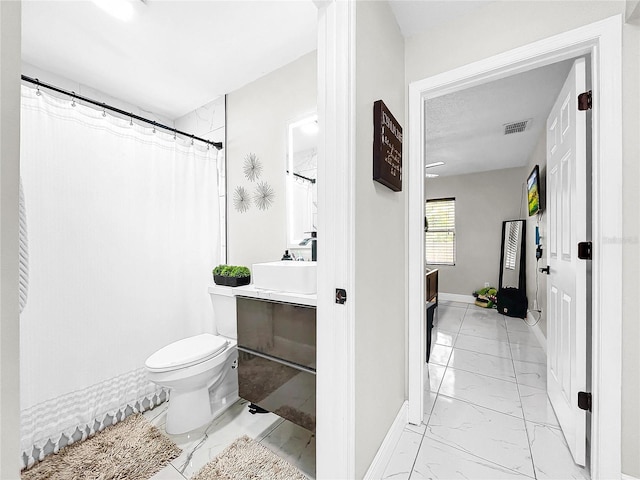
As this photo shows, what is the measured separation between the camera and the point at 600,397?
4.28 ft

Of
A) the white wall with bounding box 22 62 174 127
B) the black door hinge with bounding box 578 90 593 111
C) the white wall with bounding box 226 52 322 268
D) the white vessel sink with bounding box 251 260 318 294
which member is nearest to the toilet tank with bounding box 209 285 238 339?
the white vessel sink with bounding box 251 260 318 294

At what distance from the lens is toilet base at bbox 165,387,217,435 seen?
5.70ft

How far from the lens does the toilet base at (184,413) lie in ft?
5.70

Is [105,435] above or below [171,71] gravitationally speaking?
below

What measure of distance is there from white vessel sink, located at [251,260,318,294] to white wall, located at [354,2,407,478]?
30cm

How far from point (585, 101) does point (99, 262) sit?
2831 millimetres

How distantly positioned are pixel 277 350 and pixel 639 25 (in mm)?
2214

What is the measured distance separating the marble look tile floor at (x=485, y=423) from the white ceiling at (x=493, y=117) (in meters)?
2.37

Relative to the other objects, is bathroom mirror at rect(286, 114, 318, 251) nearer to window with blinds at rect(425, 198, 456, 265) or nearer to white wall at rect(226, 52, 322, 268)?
white wall at rect(226, 52, 322, 268)

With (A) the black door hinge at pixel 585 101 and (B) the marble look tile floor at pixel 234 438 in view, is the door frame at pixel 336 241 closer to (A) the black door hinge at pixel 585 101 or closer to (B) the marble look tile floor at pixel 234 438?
(B) the marble look tile floor at pixel 234 438

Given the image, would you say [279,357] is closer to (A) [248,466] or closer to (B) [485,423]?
(A) [248,466]

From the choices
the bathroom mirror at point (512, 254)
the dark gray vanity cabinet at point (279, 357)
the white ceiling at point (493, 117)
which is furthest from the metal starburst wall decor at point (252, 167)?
the bathroom mirror at point (512, 254)

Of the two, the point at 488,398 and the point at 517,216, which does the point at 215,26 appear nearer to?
the point at 488,398

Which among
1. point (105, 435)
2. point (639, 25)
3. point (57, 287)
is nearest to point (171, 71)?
point (57, 287)
